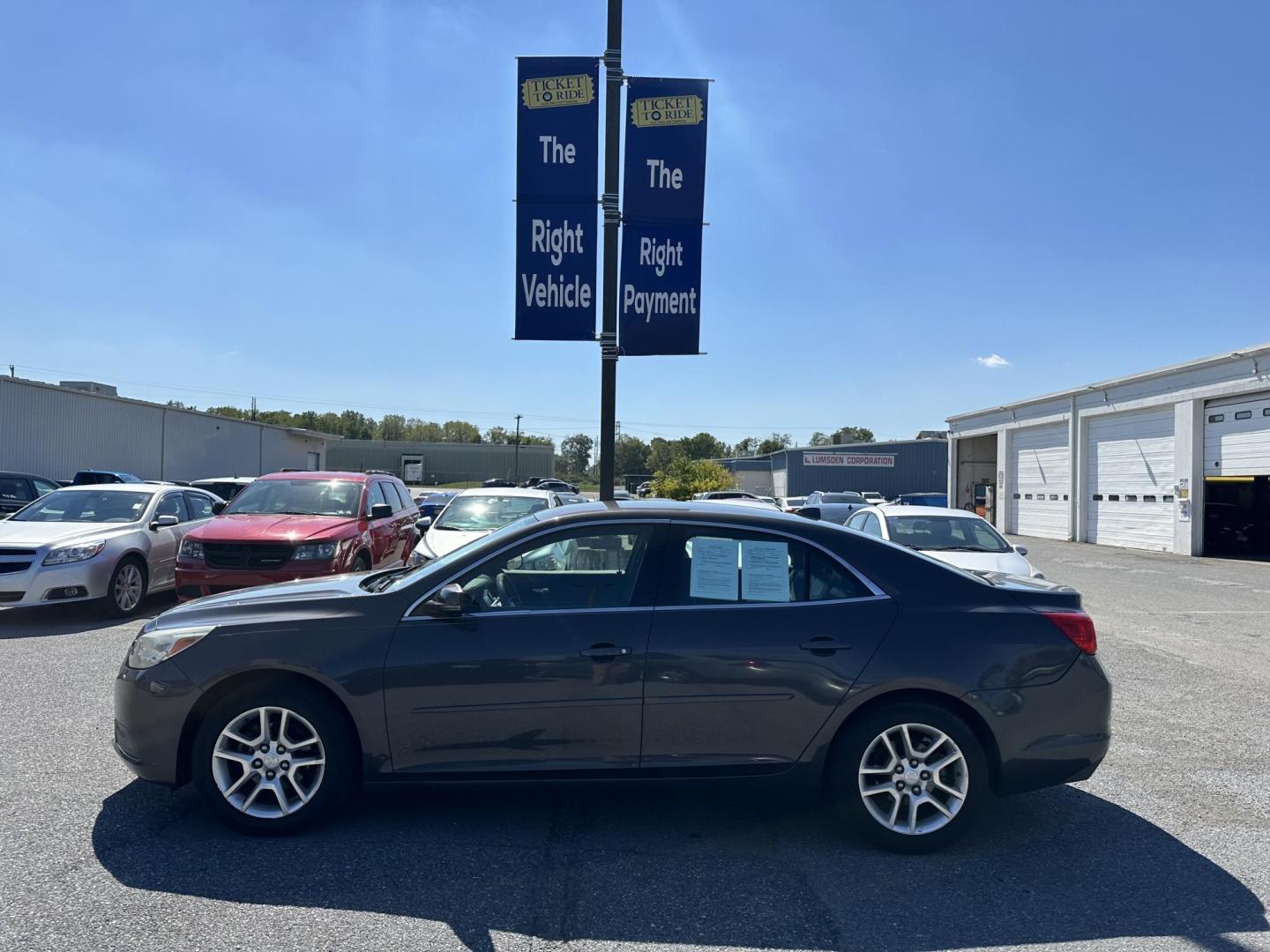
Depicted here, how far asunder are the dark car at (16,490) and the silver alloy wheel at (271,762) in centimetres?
1446

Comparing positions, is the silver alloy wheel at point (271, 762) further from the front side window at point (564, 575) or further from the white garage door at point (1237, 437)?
the white garage door at point (1237, 437)

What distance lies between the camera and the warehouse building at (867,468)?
189 feet

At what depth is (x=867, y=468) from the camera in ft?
193

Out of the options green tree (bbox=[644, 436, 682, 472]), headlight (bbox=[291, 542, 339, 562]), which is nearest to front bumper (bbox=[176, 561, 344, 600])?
headlight (bbox=[291, 542, 339, 562])

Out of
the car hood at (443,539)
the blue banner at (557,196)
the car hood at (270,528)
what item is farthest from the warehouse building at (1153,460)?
the car hood at (270,528)

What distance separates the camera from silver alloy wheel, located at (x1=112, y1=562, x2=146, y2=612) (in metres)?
9.80

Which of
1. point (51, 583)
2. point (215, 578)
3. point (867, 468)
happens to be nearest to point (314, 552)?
point (215, 578)

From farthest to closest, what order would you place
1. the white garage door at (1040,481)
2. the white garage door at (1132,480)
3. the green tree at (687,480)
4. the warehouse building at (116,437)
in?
1. the green tree at (687,480)
2. the white garage door at (1040,481)
3. the warehouse building at (116,437)
4. the white garage door at (1132,480)

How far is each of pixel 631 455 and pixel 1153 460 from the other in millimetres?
97823

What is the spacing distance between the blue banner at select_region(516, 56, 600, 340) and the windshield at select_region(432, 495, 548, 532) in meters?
3.47

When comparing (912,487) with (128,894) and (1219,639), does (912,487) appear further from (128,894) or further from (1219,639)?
(128,894)

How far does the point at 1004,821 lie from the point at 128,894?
400 cm

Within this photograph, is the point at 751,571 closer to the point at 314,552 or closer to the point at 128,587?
the point at 314,552

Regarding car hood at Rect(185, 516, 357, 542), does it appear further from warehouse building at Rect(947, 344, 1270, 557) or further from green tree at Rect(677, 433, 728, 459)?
green tree at Rect(677, 433, 728, 459)
